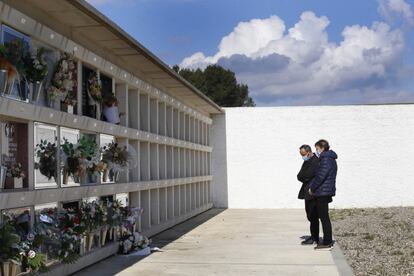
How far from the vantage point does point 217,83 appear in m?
48.4

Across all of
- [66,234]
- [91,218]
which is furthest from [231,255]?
[66,234]

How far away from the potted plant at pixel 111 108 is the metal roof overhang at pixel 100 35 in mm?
611

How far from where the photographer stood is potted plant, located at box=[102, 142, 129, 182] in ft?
26.9

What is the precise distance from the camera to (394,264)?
767cm

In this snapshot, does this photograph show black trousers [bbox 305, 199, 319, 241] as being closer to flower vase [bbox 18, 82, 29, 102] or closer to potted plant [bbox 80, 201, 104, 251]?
potted plant [bbox 80, 201, 104, 251]

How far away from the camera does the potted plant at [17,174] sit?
573cm

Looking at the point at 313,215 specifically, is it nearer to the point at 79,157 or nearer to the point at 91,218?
the point at 91,218

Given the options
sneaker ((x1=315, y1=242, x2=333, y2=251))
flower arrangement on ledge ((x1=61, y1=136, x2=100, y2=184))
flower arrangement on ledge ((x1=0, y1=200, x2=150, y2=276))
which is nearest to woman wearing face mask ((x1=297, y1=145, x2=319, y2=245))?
sneaker ((x1=315, y1=242, x2=333, y2=251))

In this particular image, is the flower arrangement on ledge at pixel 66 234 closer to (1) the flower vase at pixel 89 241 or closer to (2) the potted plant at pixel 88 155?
(1) the flower vase at pixel 89 241

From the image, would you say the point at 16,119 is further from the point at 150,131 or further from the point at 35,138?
the point at 150,131

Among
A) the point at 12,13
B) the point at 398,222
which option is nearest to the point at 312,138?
the point at 398,222

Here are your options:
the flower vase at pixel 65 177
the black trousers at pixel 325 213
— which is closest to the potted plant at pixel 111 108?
the flower vase at pixel 65 177

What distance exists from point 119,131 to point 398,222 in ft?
22.1

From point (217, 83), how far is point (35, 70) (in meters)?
42.8
